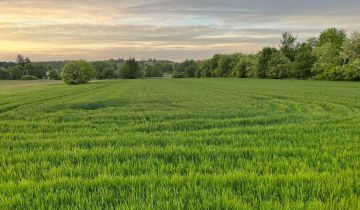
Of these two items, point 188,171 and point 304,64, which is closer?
point 188,171

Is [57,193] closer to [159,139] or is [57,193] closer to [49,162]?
[49,162]

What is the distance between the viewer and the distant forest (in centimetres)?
8175

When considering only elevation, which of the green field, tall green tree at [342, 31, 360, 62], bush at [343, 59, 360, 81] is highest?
tall green tree at [342, 31, 360, 62]

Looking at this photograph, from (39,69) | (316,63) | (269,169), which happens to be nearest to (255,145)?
(269,169)

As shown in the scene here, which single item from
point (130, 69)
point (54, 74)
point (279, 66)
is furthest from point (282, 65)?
point (54, 74)

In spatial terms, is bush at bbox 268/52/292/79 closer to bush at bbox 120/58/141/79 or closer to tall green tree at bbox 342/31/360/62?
tall green tree at bbox 342/31/360/62

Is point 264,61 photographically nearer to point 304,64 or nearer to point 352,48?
point 304,64

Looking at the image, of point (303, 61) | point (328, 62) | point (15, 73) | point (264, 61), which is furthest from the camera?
point (15, 73)

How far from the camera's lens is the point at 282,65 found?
11212cm

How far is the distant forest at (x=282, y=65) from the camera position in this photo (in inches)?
3219

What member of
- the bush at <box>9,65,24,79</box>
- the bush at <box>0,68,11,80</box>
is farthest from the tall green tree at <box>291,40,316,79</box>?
the bush at <box>0,68,11,80</box>

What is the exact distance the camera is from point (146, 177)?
684 cm

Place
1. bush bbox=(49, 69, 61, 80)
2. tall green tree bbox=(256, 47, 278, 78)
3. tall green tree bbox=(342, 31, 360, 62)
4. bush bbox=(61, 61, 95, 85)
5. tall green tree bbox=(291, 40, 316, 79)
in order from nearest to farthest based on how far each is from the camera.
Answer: tall green tree bbox=(342, 31, 360, 62), tall green tree bbox=(291, 40, 316, 79), bush bbox=(61, 61, 95, 85), tall green tree bbox=(256, 47, 278, 78), bush bbox=(49, 69, 61, 80)

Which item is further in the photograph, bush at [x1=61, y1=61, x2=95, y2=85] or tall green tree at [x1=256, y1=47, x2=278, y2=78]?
tall green tree at [x1=256, y1=47, x2=278, y2=78]
